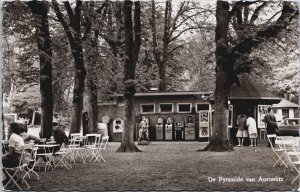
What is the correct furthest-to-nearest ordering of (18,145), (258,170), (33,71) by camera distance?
(33,71)
(258,170)
(18,145)

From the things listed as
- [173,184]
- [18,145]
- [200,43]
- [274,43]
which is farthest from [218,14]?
[18,145]

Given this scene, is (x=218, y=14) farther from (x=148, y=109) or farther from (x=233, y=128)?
(x=148, y=109)

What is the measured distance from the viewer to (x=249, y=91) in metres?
17.3

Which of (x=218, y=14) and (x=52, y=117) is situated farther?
(x=218, y=14)

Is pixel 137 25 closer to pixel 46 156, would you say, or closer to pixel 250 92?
pixel 250 92

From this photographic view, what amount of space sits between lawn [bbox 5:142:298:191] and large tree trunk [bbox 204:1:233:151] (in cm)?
163

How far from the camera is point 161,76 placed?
23.0 metres

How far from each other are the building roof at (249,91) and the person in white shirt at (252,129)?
2.86 ft

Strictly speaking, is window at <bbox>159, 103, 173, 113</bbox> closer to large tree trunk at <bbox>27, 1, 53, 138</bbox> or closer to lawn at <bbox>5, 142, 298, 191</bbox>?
lawn at <bbox>5, 142, 298, 191</bbox>

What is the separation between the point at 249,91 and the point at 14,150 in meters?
10.5

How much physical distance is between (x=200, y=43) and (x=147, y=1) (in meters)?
3.82

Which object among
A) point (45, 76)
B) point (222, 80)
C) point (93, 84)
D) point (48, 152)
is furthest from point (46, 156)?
point (93, 84)

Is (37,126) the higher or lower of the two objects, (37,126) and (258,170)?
the higher

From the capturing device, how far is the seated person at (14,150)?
29.4 feet
